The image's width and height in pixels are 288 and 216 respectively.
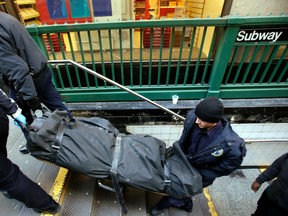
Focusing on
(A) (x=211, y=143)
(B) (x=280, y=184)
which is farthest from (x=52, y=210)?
(B) (x=280, y=184)

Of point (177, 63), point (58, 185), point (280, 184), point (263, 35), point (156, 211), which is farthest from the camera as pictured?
point (177, 63)

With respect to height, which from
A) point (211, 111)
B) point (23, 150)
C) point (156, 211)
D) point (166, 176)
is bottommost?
point (156, 211)

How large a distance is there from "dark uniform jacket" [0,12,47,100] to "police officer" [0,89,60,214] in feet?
1.18

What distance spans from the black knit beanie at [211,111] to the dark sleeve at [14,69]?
67.1 inches

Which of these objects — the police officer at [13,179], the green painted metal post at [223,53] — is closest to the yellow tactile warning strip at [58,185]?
the police officer at [13,179]

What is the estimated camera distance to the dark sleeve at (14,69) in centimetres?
164

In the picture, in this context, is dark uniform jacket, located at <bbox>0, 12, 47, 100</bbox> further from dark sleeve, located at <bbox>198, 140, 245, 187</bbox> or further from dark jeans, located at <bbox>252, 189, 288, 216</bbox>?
dark jeans, located at <bbox>252, 189, 288, 216</bbox>

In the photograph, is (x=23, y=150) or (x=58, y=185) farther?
(x=23, y=150)

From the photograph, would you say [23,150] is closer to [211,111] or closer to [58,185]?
[58,185]

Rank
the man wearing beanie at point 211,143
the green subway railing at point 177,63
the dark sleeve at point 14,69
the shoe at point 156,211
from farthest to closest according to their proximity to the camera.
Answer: the green subway railing at point 177,63, the shoe at point 156,211, the dark sleeve at point 14,69, the man wearing beanie at point 211,143

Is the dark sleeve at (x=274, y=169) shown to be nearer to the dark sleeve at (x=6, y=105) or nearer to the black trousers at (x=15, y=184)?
the black trousers at (x=15, y=184)

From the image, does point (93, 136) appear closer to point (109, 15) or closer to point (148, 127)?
point (148, 127)

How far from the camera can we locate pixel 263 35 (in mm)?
2654

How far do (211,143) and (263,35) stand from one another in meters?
2.15
